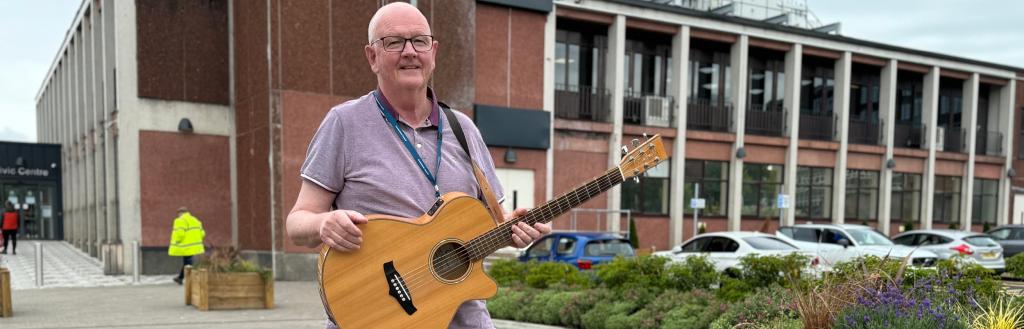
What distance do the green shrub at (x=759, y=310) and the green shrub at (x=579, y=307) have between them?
1.76 meters

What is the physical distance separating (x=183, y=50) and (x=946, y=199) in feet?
99.5

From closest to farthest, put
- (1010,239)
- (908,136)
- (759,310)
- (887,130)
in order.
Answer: (759,310), (1010,239), (887,130), (908,136)

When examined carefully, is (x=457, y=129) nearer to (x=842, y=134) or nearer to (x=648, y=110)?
(x=648, y=110)

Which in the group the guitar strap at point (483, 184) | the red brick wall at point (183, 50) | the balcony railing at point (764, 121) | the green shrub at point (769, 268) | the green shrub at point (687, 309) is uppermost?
the red brick wall at point (183, 50)

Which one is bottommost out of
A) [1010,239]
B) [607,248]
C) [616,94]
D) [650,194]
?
[1010,239]

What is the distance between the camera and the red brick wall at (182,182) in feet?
51.8

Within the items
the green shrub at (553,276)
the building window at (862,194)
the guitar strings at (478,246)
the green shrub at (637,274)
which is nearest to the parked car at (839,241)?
the green shrub at (553,276)

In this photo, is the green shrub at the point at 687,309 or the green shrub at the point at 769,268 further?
the green shrub at the point at 769,268

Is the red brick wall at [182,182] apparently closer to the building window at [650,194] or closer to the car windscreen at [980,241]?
the building window at [650,194]

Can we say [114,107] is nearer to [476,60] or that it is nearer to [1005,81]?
[476,60]

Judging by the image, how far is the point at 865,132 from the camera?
1112 inches

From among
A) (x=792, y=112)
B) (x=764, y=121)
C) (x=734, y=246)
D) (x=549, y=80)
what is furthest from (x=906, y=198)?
(x=734, y=246)

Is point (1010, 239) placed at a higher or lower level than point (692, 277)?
lower

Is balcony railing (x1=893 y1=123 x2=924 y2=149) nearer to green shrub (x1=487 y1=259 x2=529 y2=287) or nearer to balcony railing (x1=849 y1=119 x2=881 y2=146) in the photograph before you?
balcony railing (x1=849 y1=119 x2=881 y2=146)
